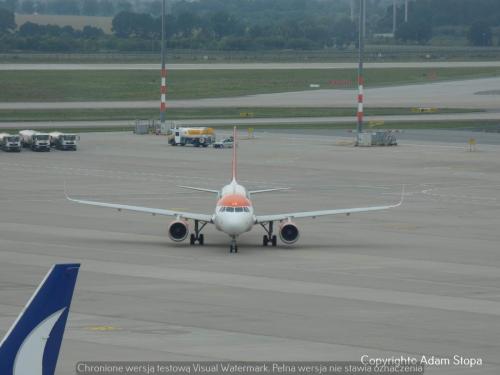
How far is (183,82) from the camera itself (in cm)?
17475

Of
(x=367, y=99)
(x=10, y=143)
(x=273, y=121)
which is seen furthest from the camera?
(x=367, y=99)

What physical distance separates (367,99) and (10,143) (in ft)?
223

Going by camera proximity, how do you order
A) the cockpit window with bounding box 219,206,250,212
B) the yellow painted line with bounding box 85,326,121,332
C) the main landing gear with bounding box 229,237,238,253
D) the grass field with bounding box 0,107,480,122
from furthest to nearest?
the grass field with bounding box 0,107,480,122 → the main landing gear with bounding box 229,237,238,253 → the cockpit window with bounding box 219,206,250,212 → the yellow painted line with bounding box 85,326,121,332

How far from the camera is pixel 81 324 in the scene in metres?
35.4

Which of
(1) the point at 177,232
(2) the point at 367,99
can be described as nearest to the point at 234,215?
(1) the point at 177,232

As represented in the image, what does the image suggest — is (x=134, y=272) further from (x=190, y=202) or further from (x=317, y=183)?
(x=317, y=183)

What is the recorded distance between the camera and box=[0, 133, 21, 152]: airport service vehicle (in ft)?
323

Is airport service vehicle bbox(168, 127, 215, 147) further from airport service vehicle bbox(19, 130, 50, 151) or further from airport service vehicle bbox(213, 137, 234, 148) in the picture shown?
airport service vehicle bbox(19, 130, 50, 151)

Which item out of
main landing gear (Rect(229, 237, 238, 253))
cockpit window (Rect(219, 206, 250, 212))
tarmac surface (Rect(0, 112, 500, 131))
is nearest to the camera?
cockpit window (Rect(219, 206, 250, 212))

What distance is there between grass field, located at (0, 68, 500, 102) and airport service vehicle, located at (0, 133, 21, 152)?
5401cm

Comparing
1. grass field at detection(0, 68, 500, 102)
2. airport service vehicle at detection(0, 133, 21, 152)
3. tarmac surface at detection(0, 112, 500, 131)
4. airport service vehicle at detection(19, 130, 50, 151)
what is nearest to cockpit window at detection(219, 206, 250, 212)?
airport service vehicle at detection(0, 133, 21, 152)

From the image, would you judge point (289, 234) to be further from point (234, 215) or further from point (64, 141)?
point (64, 141)

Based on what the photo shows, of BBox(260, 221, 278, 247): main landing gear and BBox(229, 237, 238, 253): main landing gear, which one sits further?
BBox(260, 221, 278, 247): main landing gear

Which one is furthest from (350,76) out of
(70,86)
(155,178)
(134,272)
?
(134,272)
